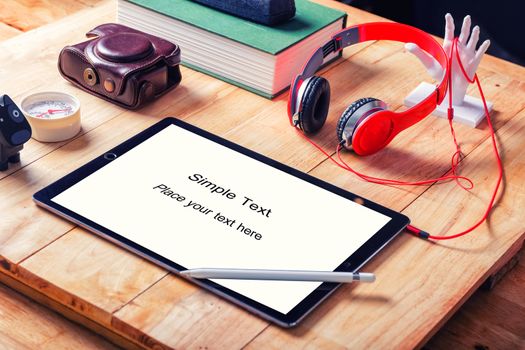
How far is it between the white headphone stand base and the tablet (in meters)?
0.29

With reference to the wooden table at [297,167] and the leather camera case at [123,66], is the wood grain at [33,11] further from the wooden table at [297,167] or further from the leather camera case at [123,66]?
the leather camera case at [123,66]

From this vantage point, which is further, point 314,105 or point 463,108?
point 463,108

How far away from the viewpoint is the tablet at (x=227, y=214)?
3.20 ft

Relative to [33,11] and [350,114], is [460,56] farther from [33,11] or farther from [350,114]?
[33,11]

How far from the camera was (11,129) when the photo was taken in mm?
1095

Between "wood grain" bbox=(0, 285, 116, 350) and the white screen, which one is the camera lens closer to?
the white screen

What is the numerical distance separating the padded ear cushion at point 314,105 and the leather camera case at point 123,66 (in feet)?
0.68

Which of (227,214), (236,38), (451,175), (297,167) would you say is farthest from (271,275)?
(236,38)

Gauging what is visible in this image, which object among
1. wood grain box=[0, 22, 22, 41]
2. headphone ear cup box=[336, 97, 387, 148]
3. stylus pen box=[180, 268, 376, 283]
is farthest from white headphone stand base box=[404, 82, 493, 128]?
wood grain box=[0, 22, 22, 41]

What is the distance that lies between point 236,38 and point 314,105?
0.18 metres

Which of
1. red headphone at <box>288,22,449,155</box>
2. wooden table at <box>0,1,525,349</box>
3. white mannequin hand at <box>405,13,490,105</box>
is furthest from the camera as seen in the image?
white mannequin hand at <box>405,13,490,105</box>

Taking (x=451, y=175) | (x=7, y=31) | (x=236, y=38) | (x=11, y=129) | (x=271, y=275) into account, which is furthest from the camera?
(x=7, y=31)

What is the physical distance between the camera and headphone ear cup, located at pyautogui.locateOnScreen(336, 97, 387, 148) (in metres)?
1.18

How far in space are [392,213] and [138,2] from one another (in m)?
0.56
